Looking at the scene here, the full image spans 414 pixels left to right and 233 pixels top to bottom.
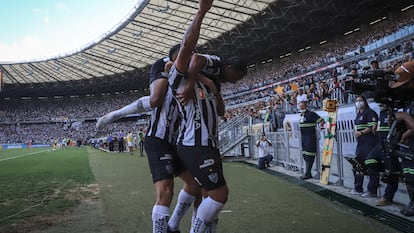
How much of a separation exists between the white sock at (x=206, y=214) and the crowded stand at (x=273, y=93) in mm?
2947

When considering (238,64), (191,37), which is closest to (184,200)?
(238,64)

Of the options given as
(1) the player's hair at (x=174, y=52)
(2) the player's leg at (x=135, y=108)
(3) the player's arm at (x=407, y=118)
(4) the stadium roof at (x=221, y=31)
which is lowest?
(3) the player's arm at (x=407, y=118)

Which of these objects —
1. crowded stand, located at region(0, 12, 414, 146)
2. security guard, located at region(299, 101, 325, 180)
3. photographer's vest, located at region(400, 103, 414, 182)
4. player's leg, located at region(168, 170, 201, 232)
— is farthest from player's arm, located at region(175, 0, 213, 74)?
security guard, located at region(299, 101, 325, 180)

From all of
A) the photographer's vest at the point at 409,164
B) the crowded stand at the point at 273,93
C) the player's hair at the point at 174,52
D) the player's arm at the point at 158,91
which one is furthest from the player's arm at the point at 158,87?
the photographer's vest at the point at 409,164

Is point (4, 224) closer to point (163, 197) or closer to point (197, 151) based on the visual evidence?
point (163, 197)

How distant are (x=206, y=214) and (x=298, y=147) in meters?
7.35

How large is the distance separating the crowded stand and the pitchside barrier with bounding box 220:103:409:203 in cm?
111

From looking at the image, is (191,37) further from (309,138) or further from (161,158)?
(309,138)

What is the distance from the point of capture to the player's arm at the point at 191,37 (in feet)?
8.36

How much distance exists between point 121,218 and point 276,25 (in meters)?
30.9

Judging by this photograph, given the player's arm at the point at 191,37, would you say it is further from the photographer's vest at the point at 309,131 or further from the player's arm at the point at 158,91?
the photographer's vest at the point at 309,131

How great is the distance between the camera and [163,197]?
3244mm

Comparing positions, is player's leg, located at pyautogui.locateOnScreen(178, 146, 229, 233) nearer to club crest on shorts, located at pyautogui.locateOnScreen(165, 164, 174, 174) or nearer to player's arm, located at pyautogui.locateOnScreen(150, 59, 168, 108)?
club crest on shorts, located at pyautogui.locateOnScreen(165, 164, 174, 174)

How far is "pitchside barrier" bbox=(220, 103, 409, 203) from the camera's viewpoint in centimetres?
696
